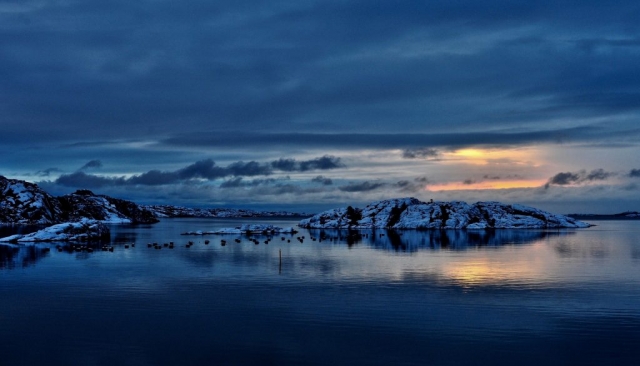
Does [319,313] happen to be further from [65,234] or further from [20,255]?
[65,234]

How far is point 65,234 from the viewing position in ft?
524

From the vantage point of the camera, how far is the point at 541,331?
43.1 metres

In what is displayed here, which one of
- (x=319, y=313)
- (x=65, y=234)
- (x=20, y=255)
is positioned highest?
(x=65, y=234)

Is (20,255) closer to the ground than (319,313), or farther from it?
farther from it

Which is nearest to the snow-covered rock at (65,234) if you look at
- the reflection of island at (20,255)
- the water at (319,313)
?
the reflection of island at (20,255)

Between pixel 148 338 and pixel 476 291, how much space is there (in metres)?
38.6

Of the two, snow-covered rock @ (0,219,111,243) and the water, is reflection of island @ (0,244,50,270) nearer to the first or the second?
the water

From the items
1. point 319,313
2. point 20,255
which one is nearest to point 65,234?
point 20,255

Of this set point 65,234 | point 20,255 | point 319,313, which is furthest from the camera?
point 65,234

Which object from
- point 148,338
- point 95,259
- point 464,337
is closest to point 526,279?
point 464,337

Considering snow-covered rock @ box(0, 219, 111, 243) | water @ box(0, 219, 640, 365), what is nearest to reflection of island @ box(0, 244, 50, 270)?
water @ box(0, 219, 640, 365)

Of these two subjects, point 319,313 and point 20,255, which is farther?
point 20,255

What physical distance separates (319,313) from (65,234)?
13320cm

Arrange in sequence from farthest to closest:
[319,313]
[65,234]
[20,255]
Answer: [65,234] → [20,255] → [319,313]
